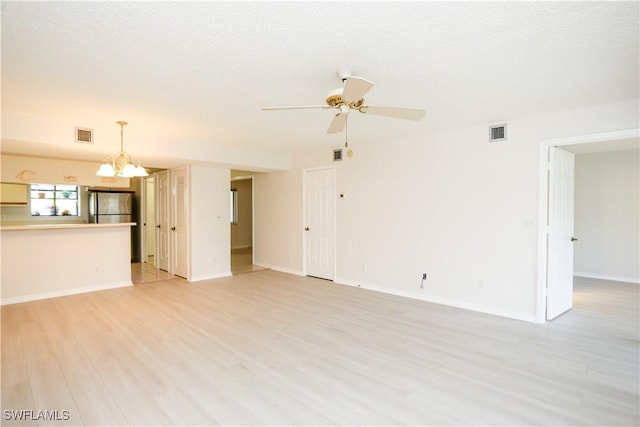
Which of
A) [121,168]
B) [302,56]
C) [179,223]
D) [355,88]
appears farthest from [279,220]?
[355,88]

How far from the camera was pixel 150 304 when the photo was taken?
4660mm

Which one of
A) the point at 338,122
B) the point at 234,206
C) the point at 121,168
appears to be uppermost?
the point at 338,122

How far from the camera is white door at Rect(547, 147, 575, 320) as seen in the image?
13.1ft

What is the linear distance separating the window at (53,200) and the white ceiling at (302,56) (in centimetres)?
359

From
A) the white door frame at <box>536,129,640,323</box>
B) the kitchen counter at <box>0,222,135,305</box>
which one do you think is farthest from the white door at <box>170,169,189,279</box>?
the white door frame at <box>536,129,640,323</box>

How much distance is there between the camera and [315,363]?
2.91m

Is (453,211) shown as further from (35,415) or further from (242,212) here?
(242,212)

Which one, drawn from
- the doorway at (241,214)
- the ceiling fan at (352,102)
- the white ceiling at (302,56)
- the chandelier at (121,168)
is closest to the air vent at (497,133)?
the white ceiling at (302,56)

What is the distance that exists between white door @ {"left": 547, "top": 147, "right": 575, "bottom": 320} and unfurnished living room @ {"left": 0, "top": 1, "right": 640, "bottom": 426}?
5cm

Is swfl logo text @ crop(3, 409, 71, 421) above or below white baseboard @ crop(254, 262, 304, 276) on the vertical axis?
below

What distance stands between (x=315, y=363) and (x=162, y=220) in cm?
561

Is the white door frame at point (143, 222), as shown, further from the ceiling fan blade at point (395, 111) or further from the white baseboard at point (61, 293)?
the ceiling fan blade at point (395, 111)

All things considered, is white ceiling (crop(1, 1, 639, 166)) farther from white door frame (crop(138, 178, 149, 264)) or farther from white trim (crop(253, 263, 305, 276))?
white door frame (crop(138, 178, 149, 264))

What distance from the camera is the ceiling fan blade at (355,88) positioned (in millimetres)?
2075
